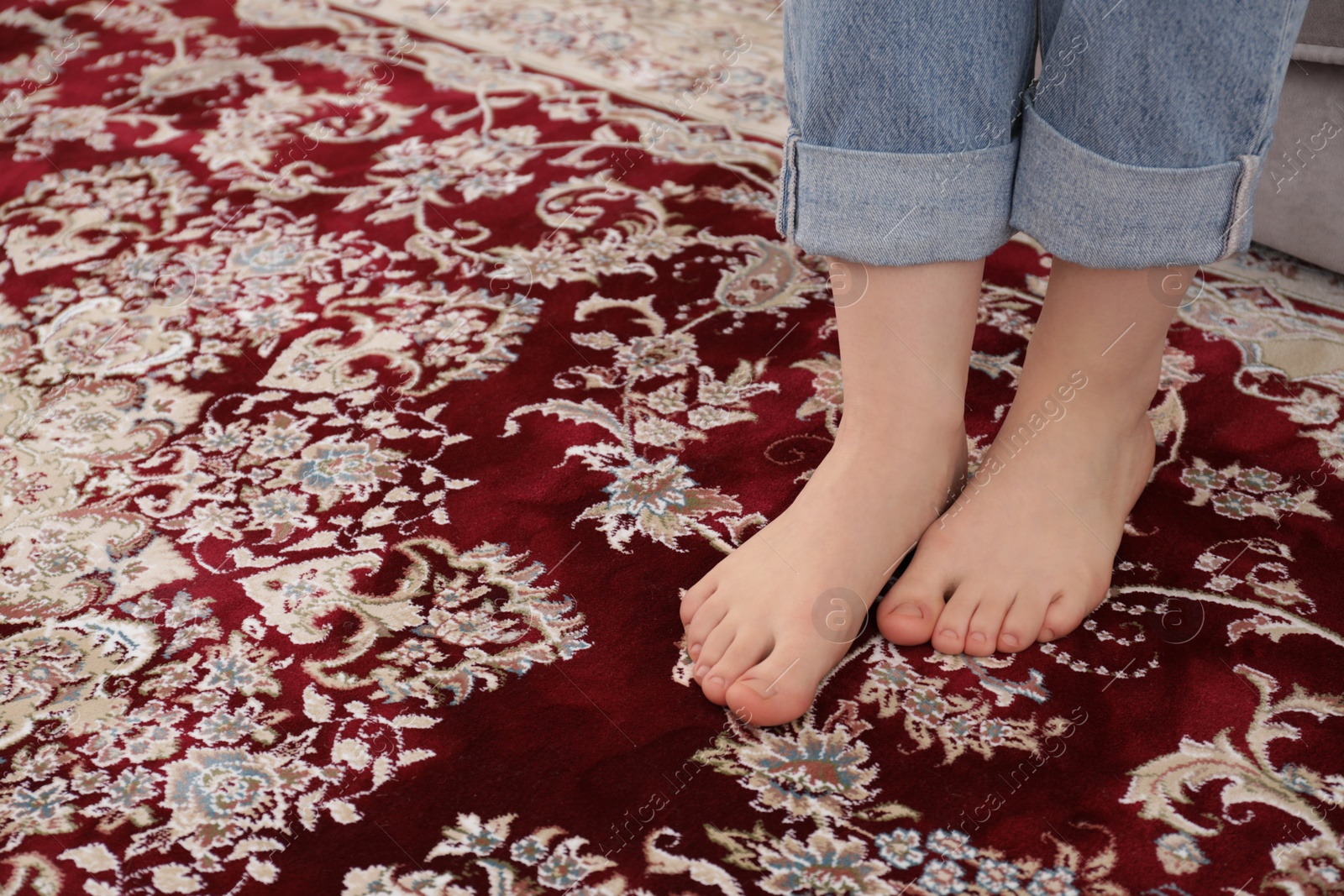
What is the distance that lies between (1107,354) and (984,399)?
0.26 meters

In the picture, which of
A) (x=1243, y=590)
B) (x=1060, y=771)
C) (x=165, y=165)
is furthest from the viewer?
(x=165, y=165)

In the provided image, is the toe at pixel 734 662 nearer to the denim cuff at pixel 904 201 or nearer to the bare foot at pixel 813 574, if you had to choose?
the bare foot at pixel 813 574

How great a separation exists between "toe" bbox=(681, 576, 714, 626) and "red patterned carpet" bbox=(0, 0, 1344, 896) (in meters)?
0.03

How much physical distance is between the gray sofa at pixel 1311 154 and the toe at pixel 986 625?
1.89 feet

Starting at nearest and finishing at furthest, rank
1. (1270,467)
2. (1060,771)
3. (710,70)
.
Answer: (1060,771)
(1270,467)
(710,70)

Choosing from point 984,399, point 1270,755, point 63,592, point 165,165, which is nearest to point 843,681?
point 1270,755

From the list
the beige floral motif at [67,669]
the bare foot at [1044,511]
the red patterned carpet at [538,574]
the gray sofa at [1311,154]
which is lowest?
the beige floral motif at [67,669]

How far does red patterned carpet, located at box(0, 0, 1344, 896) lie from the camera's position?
22.5 inches

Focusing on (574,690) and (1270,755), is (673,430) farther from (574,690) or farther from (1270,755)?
(1270,755)

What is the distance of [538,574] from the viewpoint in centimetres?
75

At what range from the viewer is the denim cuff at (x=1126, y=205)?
566mm

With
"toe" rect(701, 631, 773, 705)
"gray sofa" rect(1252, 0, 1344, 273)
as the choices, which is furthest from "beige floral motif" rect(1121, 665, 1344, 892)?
"gray sofa" rect(1252, 0, 1344, 273)

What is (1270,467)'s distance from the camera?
829 millimetres

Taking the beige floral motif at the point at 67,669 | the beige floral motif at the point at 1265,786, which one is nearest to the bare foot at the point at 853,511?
the beige floral motif at the point at 1265,786
